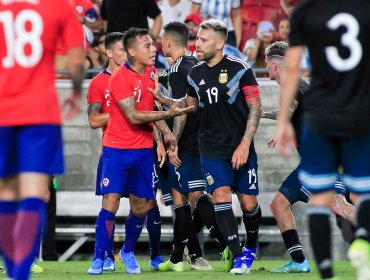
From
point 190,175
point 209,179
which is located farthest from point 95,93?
point 209,179

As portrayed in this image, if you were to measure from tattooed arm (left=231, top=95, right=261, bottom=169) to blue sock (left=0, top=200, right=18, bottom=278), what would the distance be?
4186mm

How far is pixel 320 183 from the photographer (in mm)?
7867

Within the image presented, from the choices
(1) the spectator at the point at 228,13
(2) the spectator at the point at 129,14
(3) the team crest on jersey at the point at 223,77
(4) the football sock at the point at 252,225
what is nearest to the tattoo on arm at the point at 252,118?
(3) the team crest on jersey at the point at 223,77

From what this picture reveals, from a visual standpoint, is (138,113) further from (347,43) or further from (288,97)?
(347,43)

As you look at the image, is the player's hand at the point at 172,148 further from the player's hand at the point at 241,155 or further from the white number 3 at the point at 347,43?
the white number 3 at the point at 347,43

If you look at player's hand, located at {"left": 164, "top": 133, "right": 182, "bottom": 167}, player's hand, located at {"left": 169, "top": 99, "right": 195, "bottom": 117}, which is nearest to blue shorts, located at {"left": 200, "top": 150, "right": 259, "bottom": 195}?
player's hand, located at {"left": 169, "top": 99, "right": 195, "bottom": 117}

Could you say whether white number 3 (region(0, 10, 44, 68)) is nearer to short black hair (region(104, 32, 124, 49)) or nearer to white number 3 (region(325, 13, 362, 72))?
white number 3 (region(325, 13, 362, 72))

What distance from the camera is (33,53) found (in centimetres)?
784

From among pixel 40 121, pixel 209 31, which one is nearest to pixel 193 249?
pixel 209 31

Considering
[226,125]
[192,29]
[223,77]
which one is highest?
[192,29]

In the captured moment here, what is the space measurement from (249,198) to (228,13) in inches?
237

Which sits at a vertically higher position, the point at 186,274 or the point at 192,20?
the point at 192,20

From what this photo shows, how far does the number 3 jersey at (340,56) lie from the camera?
25.1 feet

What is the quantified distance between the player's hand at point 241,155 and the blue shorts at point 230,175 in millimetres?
174
